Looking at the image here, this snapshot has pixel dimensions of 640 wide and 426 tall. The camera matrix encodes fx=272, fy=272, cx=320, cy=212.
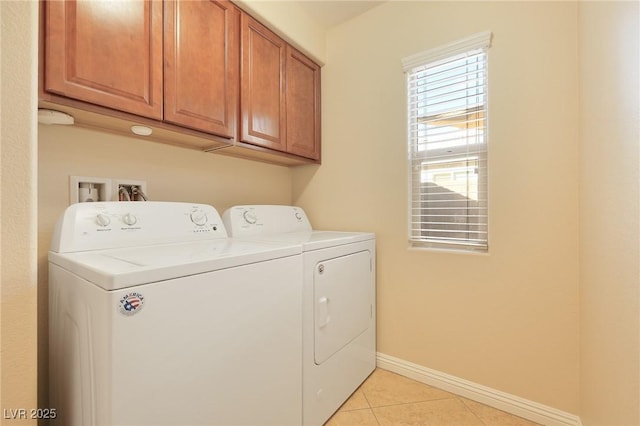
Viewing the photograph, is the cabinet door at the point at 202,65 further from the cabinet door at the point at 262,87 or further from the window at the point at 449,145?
the window at the point at 449,145

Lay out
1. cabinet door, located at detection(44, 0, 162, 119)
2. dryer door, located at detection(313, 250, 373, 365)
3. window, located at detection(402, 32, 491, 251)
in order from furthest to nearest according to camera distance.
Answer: window, located at detection(402, 32, 491, 251), dryer door, located at detection(313, 250, 373, 365), cabinet door, located at detection(44, 0, 162, 119)

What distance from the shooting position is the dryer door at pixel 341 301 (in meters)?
1.32

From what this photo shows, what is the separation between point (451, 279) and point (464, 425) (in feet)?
2.37

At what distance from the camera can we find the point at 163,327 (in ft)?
2.43

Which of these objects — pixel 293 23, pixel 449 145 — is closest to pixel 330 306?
pixel 449 145

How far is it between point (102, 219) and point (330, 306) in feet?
3.51

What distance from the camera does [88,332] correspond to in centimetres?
73

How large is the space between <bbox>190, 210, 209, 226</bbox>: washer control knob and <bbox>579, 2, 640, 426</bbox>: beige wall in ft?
5.25

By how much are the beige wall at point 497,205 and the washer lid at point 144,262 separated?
104 centimetres

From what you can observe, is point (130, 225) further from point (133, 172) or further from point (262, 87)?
point (262, 87)

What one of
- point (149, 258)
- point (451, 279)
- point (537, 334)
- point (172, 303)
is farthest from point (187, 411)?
point (537, 334)

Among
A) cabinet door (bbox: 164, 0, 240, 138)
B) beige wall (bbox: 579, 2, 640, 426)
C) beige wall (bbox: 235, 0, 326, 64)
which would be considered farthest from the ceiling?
beige wall (bbox: 579, 2, 640, 426)

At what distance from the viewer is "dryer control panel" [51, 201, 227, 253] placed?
3.30ft

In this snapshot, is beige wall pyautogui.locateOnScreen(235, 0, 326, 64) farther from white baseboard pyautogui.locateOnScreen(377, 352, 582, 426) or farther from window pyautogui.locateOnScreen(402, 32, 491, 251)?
white baseboard pyautogui.locateOnScreen(377, 352, 582, 426)
